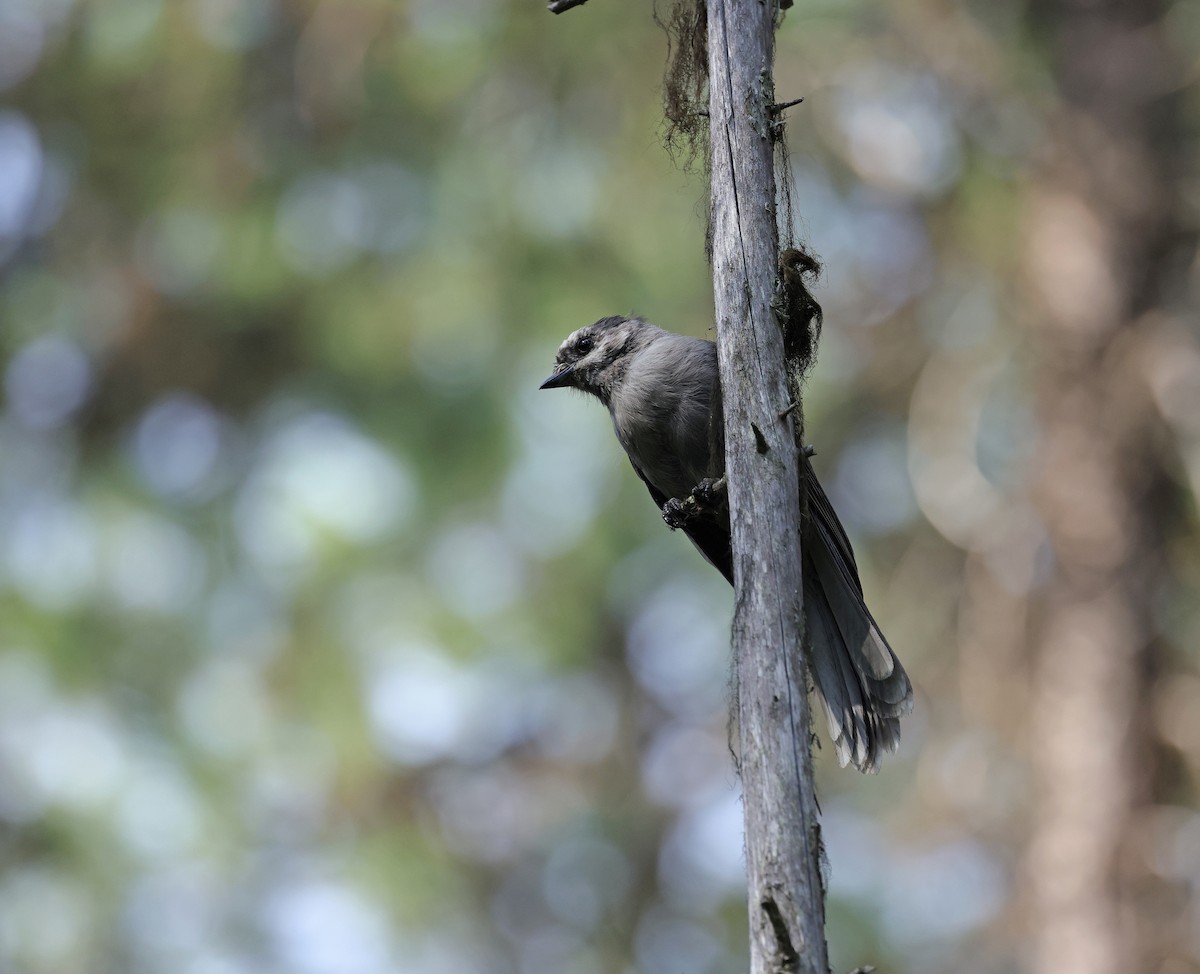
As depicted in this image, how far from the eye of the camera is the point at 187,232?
8219 millimetres

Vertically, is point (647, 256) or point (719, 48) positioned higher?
point (647, 256)

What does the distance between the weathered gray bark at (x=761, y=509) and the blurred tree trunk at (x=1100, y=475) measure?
141 inches

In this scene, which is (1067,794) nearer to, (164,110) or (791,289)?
(791,289)

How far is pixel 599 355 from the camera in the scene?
5.40 m

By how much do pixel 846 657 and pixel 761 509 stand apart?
1469mm

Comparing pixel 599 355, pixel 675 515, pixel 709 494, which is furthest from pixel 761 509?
pixel 599 355

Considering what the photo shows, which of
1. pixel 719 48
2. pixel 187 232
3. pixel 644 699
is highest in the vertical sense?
pixel 187 232

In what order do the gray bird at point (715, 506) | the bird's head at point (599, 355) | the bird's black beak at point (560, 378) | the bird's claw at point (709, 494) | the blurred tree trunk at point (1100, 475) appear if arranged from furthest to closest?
the blurred tree trunk at point (1100, 475) < the bird's black beak at point (560, 378) < the bird's head at point (599, 355) < the gray bird at point (715, 506) < the bird's claw at point (709, 494)

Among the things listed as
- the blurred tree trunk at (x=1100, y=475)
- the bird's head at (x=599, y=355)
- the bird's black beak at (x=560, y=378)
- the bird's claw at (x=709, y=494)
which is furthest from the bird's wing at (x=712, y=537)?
the blurred tree trunk at (x=1100, y=475)

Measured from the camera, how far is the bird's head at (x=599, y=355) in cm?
529

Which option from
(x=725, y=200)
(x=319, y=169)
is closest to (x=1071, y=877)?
(x=725, y=200)

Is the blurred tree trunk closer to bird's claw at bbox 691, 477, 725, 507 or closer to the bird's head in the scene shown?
the bird's head

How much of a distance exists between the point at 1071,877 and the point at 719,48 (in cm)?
425

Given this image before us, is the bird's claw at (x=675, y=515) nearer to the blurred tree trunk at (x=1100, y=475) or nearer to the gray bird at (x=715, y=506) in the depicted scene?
the gray bird at (x=715, y=506)
